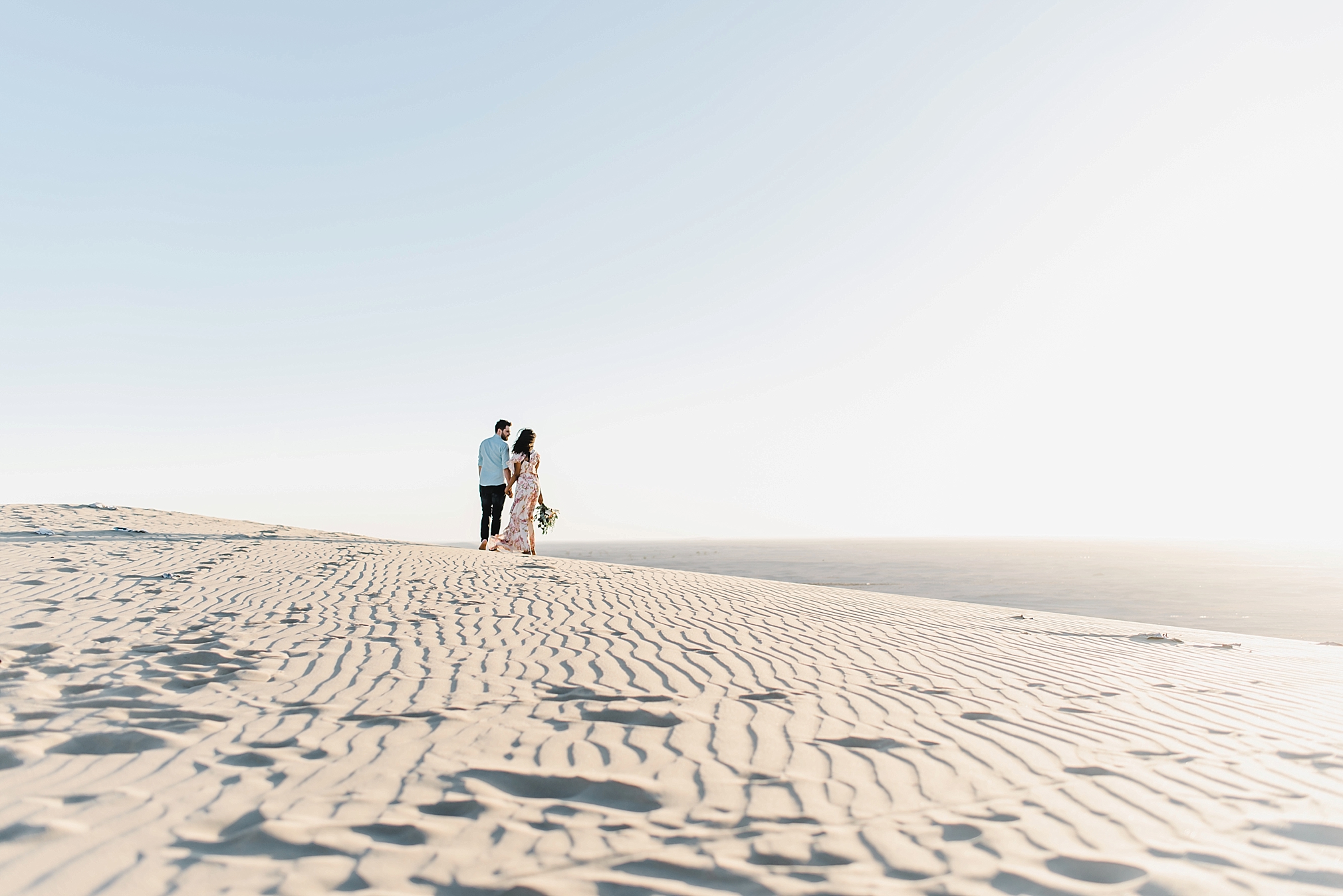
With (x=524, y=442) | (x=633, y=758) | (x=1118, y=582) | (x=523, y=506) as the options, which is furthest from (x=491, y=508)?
(x=1118, y=582)

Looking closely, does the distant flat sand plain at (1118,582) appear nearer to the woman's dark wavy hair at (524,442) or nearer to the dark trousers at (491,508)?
the dark trousers at (491,508)

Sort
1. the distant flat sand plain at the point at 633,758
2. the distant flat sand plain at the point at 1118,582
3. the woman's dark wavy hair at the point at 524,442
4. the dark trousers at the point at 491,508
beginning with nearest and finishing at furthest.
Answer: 1. the distant flat sand plain at the point at 633,758
2. the distant flat sand plain at the point at 1118,582
3. the woman's dark wavy hair at the point at 524,442
4. the dark trousers at the point at 491,508

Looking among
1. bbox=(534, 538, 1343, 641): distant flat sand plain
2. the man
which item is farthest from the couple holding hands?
bbox=(534, 538, 1343, 641): distant flat sand plain

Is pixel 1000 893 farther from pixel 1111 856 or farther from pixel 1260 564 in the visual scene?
pixel 1260 564

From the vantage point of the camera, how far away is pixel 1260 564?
23281 mm

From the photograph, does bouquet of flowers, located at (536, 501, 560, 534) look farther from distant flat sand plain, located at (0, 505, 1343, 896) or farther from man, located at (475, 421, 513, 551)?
distant flat sand plain, located at (0, 505, 1343, 896)

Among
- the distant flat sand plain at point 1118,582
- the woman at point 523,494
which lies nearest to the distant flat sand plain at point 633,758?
the distant flat sand plain at point 1118,582

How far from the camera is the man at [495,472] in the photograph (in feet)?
41.3

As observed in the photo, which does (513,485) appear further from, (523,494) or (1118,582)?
(1118,582)

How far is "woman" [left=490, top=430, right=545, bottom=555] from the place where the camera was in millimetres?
12367

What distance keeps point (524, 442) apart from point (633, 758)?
930 cm

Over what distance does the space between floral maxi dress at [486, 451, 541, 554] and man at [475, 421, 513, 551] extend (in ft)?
0.56

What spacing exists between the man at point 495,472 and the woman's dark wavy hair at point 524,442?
31 centimetres

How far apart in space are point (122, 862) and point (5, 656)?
142 inches
